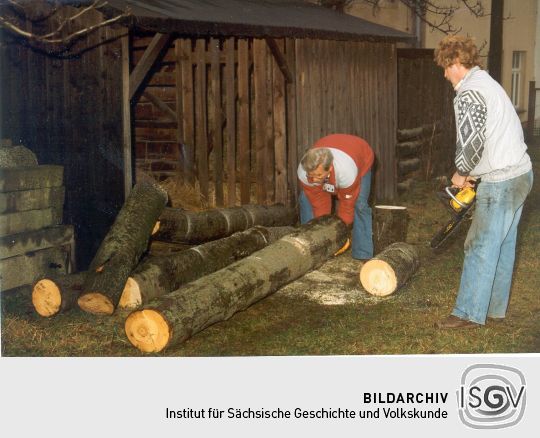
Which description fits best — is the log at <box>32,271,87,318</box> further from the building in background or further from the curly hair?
the building in background

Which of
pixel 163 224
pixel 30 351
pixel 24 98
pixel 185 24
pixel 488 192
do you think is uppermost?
pixel 185 24

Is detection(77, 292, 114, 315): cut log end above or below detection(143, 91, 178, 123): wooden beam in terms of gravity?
below

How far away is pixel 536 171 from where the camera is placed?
1605cm

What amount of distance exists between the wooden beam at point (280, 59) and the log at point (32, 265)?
3688mm

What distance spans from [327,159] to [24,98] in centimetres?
374

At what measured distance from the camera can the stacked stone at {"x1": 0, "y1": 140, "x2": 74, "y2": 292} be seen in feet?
24.1

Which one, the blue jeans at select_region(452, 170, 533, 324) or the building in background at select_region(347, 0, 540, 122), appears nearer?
the blue jeans at select_region(452, 170, 533, 324)

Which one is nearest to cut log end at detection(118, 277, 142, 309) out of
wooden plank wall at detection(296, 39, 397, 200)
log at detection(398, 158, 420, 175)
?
wooden plank wall at detection(296, 39, 397, 200)

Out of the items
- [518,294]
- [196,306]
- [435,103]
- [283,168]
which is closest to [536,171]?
[435,103]

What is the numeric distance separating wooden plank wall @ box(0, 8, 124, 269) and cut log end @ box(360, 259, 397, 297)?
9.10 ft

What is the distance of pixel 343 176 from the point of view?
8.04 meters
